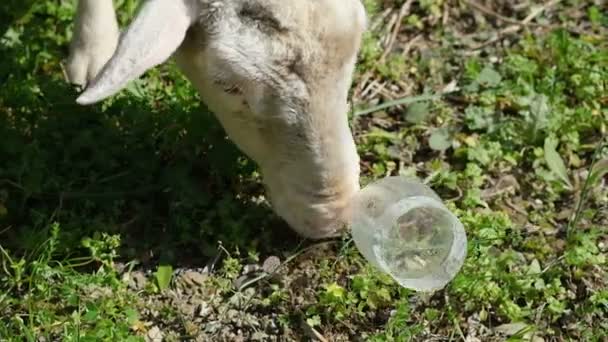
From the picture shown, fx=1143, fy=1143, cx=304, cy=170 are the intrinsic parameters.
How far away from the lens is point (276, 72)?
3.40 m

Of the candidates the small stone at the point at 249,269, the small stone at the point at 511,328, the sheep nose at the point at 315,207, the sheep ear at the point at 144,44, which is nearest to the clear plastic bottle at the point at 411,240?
the sheep nose at the point at 315,207

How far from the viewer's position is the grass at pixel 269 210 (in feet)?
12.9

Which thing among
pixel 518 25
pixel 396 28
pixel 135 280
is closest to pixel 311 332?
pixel 135 280

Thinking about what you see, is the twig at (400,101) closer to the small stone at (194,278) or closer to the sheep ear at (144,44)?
the small stone at (194,278)

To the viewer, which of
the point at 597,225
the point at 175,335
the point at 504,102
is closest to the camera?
the point at 175,335

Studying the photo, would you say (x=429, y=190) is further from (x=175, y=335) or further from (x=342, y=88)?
(x=175, y=335)

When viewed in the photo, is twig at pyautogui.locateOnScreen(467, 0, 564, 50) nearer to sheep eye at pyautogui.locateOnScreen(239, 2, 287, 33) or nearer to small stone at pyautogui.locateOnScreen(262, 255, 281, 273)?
small stone at pyautogui.locateOnScreen(262, 255, 281, 273)

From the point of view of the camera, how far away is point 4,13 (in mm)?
5059

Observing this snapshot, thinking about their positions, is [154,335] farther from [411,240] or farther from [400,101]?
[400,101]

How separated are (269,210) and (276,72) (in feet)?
2.96

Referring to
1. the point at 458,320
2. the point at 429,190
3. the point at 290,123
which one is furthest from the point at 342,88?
the point at 458,320

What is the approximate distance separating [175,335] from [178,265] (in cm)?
31

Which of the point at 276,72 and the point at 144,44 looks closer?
the point at 144,44

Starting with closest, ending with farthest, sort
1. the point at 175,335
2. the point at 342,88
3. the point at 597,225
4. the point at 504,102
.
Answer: the point at 342,88 < the point at 175,335 < the point at 597,225 < the point at 504,102
